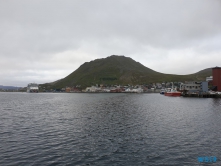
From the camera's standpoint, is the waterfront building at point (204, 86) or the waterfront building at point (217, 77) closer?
the waterfront building at point (217, 77)

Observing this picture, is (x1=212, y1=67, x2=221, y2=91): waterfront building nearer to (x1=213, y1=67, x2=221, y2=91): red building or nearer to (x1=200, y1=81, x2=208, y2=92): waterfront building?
(x1=213, y1=67, x2=221, y2=91): red building

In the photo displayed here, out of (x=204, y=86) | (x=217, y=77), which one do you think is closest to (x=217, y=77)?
(x=217, y=77)

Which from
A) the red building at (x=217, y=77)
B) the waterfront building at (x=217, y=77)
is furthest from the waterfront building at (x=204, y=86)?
the red building at (x=217, y=77)

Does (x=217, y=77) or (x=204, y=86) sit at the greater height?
(x=217, y=77)

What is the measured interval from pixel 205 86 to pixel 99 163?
14893 centimetres

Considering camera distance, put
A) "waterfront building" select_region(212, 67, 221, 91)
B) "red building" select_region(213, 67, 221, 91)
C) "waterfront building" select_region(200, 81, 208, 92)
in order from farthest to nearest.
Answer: "waterfront building" select_region(200, 81, 208, 92) → "waterfront building" select_region(212, 67, 221, 91) → "red building" select_region(213, 67, 221, 91)

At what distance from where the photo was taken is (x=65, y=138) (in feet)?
83.1

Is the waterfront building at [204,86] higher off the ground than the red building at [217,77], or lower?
lower

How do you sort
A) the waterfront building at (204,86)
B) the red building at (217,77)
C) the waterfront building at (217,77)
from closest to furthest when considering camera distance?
the red building at (217,77)
the waterfront building at (217,77)
the waterfront building at (204,86)

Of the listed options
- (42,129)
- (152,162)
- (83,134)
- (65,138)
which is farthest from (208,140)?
(42,129)

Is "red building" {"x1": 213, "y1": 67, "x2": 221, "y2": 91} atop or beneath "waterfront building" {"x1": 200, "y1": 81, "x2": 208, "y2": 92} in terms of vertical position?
atop

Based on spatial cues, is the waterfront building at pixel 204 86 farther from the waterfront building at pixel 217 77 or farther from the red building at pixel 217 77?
the red building at pixel 217 77

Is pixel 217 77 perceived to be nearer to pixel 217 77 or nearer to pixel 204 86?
pixel 217 77

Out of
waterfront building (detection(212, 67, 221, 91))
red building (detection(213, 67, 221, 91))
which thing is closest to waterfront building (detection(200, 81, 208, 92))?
waterfront building (detection(212, 67, 221, 91))
